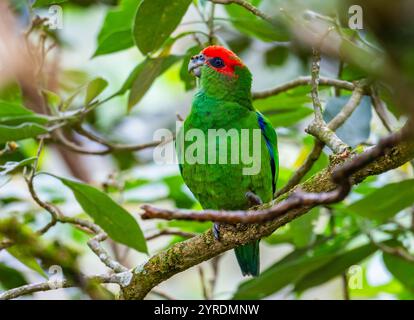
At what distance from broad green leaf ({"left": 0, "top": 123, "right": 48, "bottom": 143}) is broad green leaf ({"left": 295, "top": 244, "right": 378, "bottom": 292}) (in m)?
1.82

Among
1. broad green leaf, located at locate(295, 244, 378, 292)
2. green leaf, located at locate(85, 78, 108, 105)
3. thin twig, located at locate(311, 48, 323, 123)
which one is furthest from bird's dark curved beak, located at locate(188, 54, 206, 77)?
broad green leaf, located at locate(295, 244, 378, 292)

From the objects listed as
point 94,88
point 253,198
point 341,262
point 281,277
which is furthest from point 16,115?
point 341,262

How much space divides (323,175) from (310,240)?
1798mm

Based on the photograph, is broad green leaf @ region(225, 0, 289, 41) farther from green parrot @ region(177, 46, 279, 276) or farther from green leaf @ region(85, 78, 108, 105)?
green leaf @ region(85, 78, 108, 105)

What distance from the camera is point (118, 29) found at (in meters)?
3.69

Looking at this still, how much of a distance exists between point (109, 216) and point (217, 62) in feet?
3.49

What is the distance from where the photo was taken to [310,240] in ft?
12.6

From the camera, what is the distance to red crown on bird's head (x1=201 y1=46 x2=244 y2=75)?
3342 mm

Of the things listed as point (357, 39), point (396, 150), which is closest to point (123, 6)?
point (357, 39)

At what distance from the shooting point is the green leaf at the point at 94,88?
3.45 meters

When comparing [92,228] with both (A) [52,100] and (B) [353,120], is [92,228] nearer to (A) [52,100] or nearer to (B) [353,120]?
(A) [52,100]

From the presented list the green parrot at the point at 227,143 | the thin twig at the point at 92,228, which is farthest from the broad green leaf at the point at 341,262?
the thin twig at the point at 92,228
